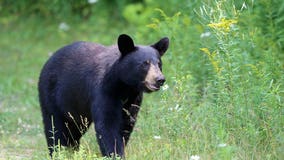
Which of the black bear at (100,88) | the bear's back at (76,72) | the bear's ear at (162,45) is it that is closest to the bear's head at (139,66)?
the black bear at (100,88)

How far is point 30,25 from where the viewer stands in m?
19.4

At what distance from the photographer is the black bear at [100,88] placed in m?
7.79

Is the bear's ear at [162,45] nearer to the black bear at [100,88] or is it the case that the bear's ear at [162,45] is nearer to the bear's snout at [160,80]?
the black bear at [100,88]

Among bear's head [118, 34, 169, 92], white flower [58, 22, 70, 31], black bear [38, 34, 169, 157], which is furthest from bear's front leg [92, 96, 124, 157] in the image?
white flower [58, 22, 70, 31]

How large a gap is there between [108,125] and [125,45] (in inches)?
34.0

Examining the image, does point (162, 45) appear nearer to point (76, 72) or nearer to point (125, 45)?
point (125, 45)

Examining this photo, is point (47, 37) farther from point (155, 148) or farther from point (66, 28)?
point (155, 148)

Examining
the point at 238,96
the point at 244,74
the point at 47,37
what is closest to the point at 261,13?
the point at 244,74

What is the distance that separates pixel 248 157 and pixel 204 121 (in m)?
0.87

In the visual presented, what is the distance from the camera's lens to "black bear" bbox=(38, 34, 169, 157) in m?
7.79

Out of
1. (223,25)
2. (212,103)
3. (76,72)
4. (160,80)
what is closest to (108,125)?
(160,80)

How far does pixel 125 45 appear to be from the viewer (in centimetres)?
787

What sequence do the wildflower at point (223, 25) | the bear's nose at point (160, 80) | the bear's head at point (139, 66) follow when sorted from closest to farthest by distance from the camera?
the wildflower at point (223, 25) → the bear's nose at point (160, 80) → the bear's head at point (139, 66)

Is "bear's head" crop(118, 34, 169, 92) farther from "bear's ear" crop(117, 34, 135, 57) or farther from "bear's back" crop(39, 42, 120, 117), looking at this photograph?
"bear's back" crop(39, 42, 120, 117)
